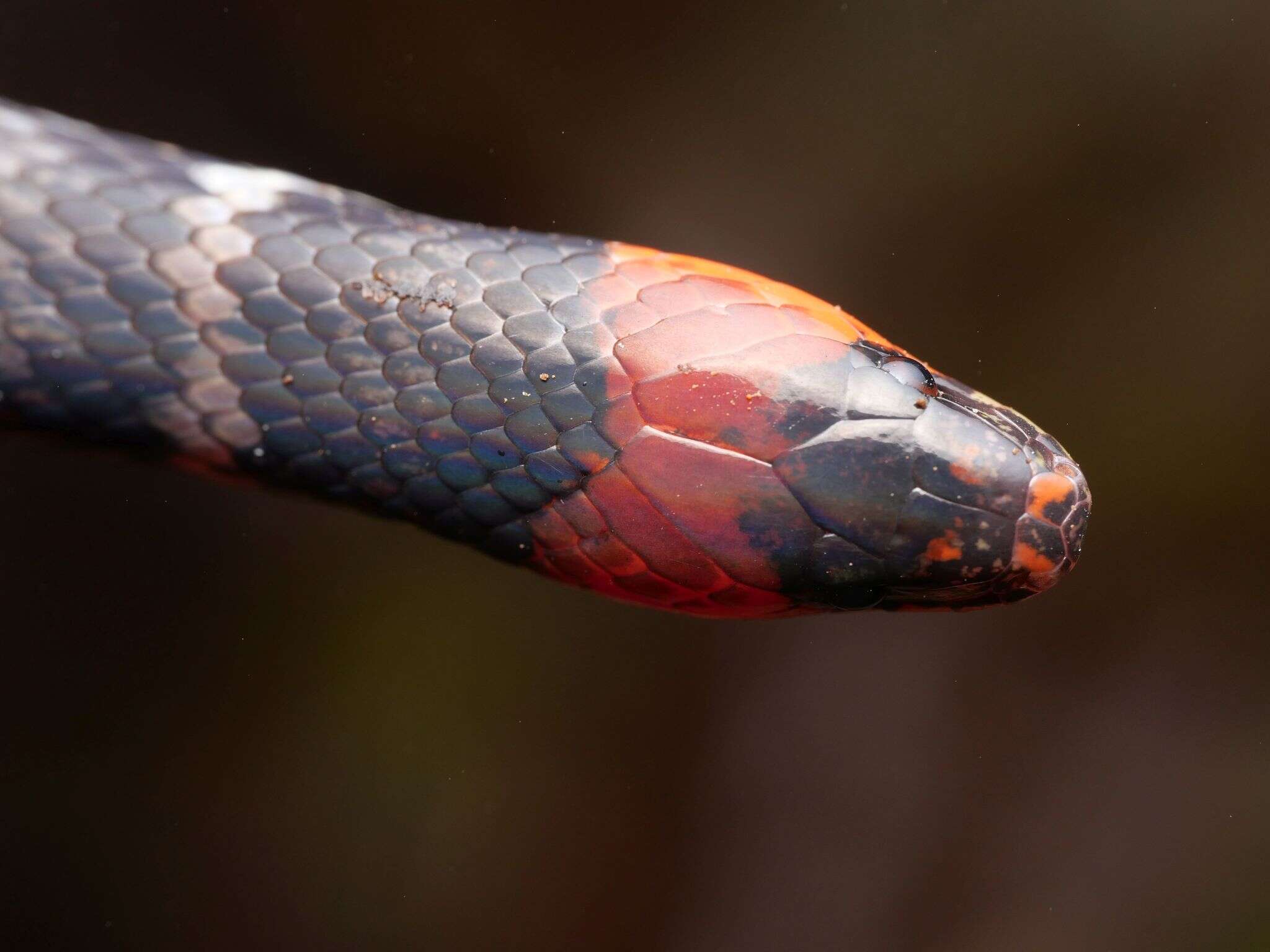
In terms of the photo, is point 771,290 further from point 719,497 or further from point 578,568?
point 578,568

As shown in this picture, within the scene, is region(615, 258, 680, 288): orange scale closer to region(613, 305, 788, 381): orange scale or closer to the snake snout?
region(613, 305, 788, 381): orange scale

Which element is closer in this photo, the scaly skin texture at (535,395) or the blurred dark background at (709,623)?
the scaly skin texture at (535,395)

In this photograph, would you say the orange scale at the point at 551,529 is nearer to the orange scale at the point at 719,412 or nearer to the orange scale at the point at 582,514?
the orange scale at the point at 582,514

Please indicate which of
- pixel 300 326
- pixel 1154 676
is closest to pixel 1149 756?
pixel 1154 676

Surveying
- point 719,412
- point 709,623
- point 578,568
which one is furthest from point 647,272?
point 709,623

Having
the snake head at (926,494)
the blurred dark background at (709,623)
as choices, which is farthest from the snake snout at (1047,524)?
the blurred dark background at (709,623)
